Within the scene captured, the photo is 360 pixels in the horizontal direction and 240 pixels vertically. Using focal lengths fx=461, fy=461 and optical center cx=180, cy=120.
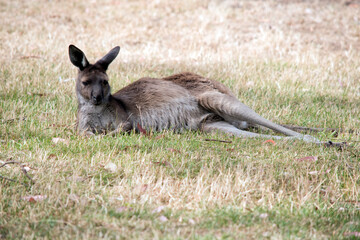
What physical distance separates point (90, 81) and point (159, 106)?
96 centimetres

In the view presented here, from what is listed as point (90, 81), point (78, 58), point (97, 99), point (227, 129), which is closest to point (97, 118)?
point (97, 99)

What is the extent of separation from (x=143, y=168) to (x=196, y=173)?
0.47 metres

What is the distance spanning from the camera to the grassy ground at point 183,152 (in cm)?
315

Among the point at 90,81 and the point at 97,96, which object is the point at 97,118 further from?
the point at 90,81

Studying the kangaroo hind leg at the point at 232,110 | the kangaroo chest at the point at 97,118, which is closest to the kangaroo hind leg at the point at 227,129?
the kangaroo hind leg at the point at 232,110

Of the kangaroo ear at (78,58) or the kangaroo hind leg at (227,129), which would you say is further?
the kangaroo hind leg at (227,129)

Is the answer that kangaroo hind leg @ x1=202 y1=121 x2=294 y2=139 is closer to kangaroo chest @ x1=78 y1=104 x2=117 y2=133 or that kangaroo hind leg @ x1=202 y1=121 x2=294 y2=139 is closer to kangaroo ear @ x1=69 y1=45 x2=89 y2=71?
kangaroo chest @ x1=78 y1=104 x2=117 y2=133

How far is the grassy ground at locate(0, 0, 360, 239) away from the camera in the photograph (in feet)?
10.3

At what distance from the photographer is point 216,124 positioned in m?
5.74

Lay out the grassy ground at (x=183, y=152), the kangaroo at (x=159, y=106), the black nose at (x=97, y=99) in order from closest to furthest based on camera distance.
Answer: the grassy ground at (x=183, y=152), the black nose at (x=97, y=99), the kangaroo at (x=159, y=106)

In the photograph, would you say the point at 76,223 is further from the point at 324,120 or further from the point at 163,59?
the point at 163,59

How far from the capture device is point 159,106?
18.9 feet

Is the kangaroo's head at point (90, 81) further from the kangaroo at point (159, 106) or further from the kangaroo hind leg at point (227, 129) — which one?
the kangaroo hind leg at point (227, 129)

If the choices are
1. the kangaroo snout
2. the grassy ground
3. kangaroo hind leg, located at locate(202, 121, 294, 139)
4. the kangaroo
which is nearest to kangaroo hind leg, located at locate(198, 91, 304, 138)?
the kangaroo
